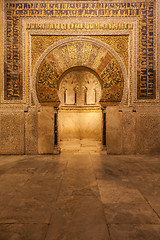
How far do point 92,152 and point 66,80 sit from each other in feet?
14.3

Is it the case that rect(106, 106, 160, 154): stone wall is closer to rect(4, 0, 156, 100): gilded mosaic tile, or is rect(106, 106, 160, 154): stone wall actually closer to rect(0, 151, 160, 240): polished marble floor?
rect(4, 0, 156, 100): gilded mosaic tile

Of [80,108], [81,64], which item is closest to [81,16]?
[81,64]

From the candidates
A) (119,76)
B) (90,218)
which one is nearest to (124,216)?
(90,218)

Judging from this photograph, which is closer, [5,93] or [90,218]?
[90,218]

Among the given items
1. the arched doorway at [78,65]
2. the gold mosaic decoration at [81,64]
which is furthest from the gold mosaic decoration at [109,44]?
the gold mosaic decoration at [81,64]

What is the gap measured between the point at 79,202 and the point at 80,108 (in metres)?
5.96

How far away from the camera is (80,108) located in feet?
25.2

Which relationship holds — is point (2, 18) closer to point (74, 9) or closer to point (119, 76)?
point (74, 9)

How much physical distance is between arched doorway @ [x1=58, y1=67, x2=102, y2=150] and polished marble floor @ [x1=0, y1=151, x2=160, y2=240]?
14.1 feet

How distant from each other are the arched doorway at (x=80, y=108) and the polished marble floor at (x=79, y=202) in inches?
169

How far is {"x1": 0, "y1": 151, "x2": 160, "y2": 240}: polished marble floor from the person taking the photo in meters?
1.41

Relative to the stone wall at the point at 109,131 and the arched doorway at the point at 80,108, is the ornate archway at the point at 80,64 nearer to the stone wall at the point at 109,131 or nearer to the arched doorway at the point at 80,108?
the stone wall at the point at 109,131

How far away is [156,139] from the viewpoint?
14.9 ft

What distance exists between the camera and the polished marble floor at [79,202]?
1.41 meters
